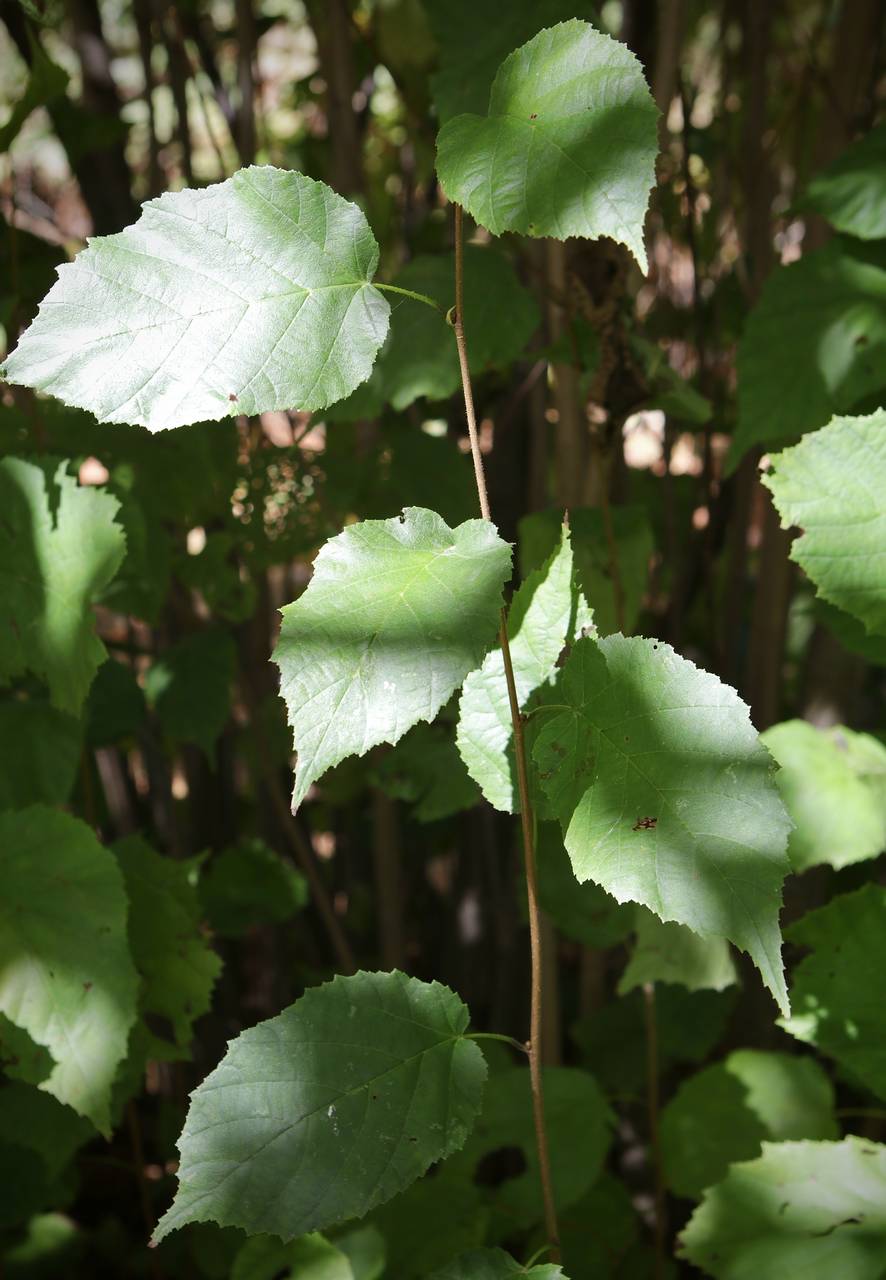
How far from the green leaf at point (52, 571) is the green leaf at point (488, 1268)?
0.40 metres

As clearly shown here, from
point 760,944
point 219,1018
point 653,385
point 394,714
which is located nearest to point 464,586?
point 394,714

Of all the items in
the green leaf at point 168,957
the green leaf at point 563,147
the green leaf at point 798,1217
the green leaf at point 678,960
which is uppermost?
the green leaf at point 563,147

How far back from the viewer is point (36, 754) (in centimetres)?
88

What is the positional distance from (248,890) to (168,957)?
1.29ft

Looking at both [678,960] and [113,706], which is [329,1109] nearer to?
[678,960]

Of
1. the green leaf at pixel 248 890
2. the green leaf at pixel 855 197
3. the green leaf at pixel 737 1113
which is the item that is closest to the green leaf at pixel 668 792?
the green leaf at pixel 855 197

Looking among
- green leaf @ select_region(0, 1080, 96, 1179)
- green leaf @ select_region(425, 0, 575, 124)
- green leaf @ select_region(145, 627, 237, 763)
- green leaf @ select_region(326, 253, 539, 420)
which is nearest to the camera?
green leaf @ select_region(425, 0, 575, 124)

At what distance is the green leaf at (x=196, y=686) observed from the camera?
111 cm

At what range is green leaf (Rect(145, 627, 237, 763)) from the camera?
43.6 inches

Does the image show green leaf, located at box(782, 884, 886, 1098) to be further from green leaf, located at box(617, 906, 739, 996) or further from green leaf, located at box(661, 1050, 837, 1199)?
green leaf, located at box(661, 1050, 837, 1199)

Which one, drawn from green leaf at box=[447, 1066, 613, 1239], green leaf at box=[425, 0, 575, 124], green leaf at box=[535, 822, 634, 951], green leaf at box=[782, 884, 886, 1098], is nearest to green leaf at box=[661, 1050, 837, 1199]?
green leaf at box=[447, 1066, 613, 1239]

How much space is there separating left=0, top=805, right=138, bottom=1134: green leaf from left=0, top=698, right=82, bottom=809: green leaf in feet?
0.32

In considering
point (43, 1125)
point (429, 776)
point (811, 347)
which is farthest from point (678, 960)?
point (43, 1125)

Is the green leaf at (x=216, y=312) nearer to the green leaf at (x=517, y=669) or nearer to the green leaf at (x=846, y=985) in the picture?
the green leaf at (x=517, y=669)
